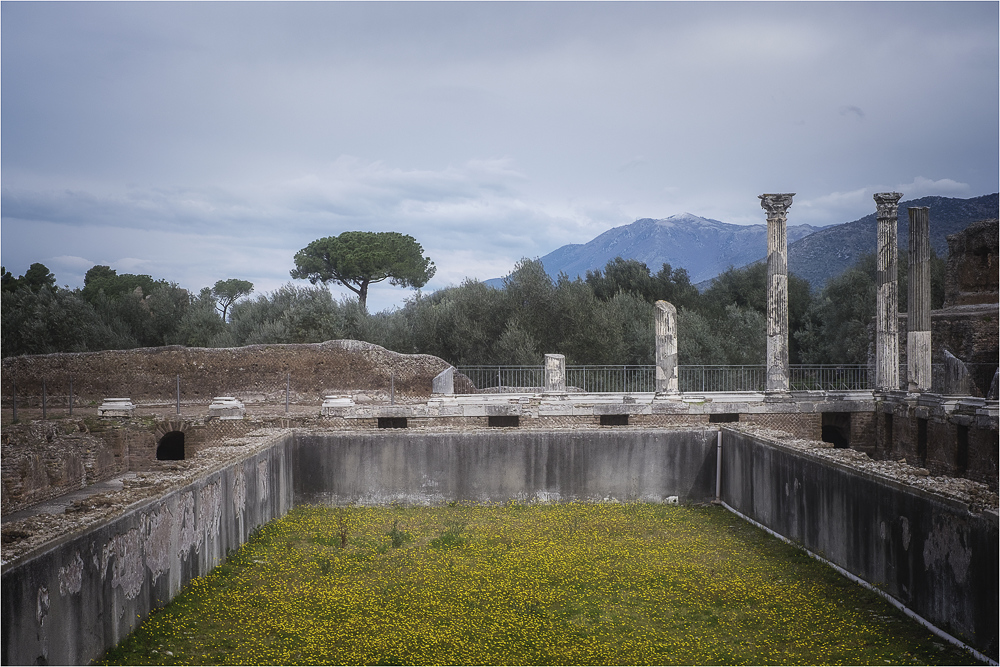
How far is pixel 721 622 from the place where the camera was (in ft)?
18.1

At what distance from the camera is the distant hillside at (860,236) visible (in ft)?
189

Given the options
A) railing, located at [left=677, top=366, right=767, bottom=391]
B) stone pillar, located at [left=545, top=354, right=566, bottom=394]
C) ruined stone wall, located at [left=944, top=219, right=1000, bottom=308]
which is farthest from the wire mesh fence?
stone pillar, located at [left=545, top=354, right=566, bottom=394]

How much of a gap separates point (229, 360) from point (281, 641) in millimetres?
18464

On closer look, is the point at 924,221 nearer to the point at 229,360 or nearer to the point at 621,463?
the point at 621,463

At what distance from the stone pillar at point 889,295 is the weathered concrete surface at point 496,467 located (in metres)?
10.2

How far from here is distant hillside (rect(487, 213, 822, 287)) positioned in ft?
402

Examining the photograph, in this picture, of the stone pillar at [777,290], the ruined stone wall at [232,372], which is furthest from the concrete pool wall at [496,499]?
the ruined stone wall at [232,372]

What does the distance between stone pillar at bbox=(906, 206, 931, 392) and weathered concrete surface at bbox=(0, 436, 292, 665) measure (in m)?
14.9

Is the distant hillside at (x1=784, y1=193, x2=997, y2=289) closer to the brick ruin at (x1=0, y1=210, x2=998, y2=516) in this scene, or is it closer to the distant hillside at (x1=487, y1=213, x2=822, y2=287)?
the brick ruin at (x1=0, y1=210, x2=998, y2=516)

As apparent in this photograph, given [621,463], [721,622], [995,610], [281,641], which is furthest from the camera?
[621,463]

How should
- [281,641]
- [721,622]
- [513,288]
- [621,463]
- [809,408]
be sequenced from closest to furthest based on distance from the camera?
[281,641] → [721,622] → [621,463] → [809,408] → [513,288]

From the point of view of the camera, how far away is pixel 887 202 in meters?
17.8

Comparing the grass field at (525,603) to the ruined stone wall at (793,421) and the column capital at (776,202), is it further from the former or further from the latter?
the column capital at (776,202)

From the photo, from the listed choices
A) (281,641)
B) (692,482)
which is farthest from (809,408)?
(281,641)
